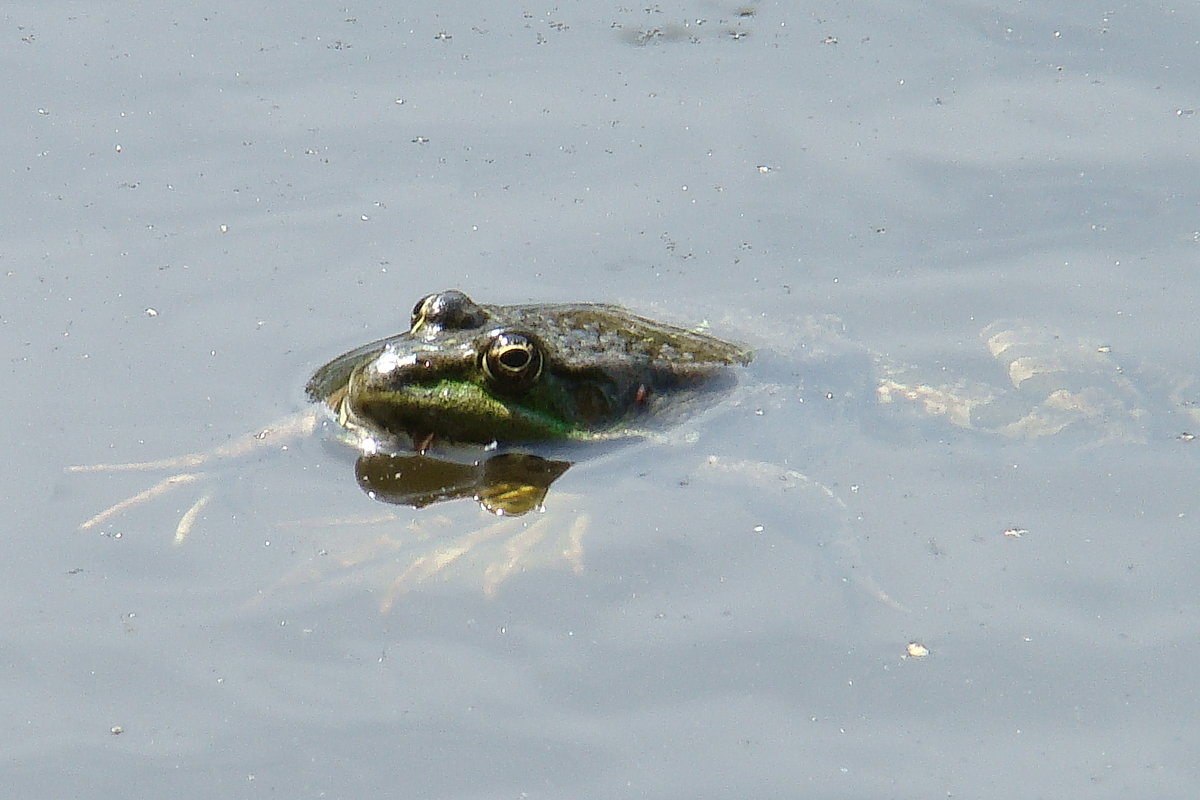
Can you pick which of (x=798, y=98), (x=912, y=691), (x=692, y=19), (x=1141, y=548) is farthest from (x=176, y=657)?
(x=692, y=19)

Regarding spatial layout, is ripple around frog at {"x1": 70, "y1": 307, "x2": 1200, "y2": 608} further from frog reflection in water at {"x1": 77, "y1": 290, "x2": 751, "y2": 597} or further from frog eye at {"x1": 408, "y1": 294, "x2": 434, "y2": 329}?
frog eye at {"x1": 408, "y1": 294, "x2": 434, "y2": 329}

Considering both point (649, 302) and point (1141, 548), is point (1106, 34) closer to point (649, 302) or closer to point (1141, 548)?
point (649, 302)

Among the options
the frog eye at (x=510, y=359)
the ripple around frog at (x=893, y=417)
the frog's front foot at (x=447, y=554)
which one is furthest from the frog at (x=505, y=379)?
the frog's front foot at (x=447, y=554)

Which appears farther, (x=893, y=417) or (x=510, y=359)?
(x=893, y=417)

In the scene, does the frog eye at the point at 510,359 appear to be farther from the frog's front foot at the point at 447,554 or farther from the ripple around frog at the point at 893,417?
the frog's front foot at the point at 447,554

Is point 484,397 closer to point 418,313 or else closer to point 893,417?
point 418,313

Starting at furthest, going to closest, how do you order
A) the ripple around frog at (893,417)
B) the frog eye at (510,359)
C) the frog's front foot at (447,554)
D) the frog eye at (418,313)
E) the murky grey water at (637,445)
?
the frog eye at (418,313) → the frog eye at (510,359) → the ripple around frog at (893,417) → the frog's front foot at (447,554) → the murky grey water at (637,445)

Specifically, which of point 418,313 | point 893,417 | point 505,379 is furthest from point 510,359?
point 893,417
